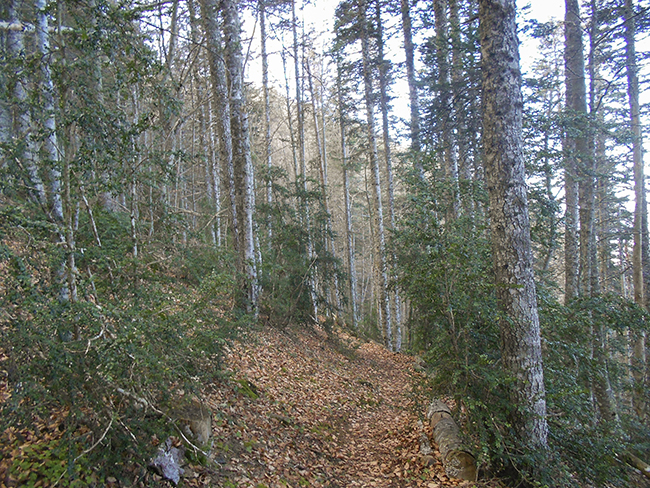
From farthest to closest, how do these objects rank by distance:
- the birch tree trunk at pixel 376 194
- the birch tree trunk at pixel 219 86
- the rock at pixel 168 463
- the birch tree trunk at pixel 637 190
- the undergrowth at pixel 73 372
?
1. the birch tree trunk at pixel 376 194
2. the birch tree trunk at pixel 637 190
3. the birch tree trunk at pixel 219 86
4. the rock at pixel 168 463
5. the undergrowth at pixel 73 372

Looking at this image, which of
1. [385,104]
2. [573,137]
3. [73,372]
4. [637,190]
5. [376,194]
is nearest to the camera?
[73,372]

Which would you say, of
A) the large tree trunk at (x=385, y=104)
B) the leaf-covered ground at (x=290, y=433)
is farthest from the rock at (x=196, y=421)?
the large tree trunk at (x=385, y=104)

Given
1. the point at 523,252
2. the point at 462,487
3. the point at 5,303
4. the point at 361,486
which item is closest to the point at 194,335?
the point at 5,303

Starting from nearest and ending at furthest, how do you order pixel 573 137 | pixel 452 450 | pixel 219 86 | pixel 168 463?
pixel 168 463 → pixel 452 450 → pixel 219 86 → pixel 573 137

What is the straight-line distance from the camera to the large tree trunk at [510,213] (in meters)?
4.87

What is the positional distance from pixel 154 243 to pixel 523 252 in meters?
5.12

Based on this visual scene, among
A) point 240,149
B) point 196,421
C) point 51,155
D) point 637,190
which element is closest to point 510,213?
point 196,421

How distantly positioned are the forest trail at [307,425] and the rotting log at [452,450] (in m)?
0.15

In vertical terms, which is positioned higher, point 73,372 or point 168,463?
point 73,372

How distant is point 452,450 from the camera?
18.0 ft

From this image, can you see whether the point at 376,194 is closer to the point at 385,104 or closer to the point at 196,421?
the point at 385,104

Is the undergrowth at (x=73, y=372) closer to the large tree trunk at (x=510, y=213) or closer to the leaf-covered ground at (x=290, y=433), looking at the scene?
the leaf-covered ground at (x=290, y=433)

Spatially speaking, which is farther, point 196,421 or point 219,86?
point 219,86

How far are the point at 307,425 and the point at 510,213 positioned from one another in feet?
15.9
